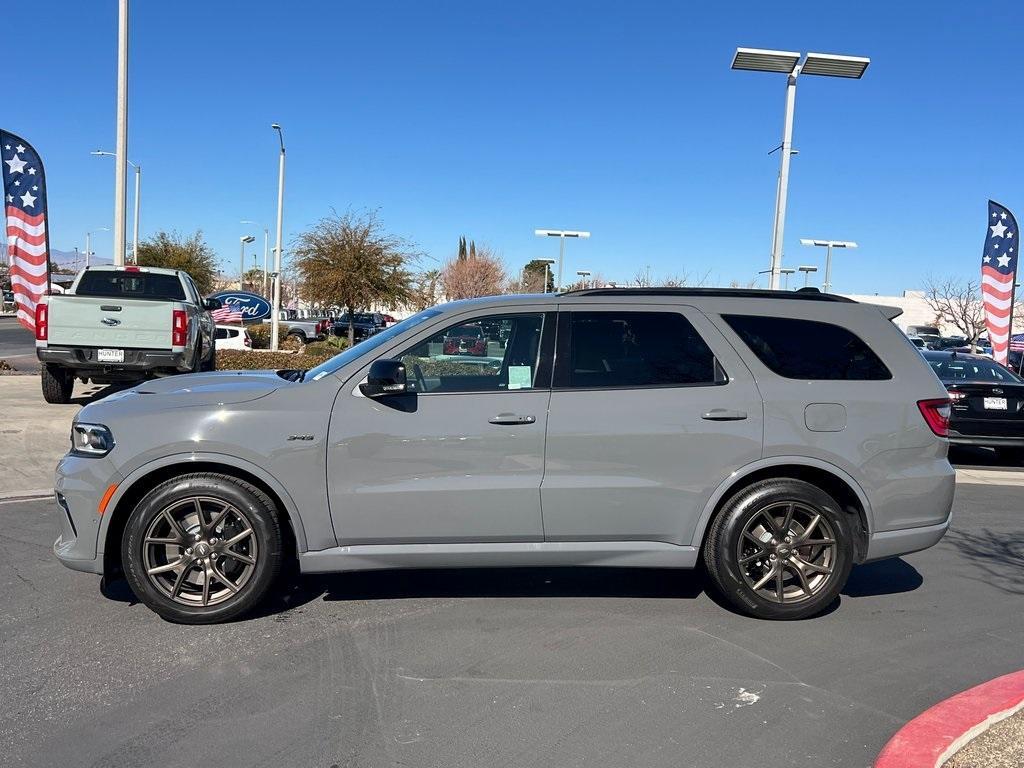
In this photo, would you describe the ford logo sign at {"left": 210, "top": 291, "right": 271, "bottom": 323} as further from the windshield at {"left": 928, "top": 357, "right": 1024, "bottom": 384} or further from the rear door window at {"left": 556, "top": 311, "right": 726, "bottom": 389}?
the rear door window at {"left": 556, "top": 311, "right": 726, "bottom": 389}

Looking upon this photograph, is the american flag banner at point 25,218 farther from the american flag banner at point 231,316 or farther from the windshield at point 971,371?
the windshield at point 971,371

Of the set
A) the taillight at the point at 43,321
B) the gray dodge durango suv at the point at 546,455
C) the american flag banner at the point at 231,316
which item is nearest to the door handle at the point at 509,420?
the gray dodge durango suv at the point at 546,455

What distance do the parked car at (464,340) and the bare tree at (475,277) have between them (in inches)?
1703

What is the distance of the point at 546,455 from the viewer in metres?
4.55

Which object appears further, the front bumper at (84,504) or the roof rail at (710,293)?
the roof rail at (710,293)

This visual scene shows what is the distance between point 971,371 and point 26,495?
37.4 feet

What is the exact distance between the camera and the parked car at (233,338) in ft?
90.3

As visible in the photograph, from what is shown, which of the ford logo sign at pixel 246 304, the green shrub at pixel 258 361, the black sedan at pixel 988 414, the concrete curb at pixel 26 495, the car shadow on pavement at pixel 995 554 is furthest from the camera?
the ford logo sign at pixel 246 304

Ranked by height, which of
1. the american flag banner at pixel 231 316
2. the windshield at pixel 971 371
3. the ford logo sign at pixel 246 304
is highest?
the ford logo sign at pixel 246 304

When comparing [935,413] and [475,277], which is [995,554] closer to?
[935,413]

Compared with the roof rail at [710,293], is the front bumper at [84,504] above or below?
below

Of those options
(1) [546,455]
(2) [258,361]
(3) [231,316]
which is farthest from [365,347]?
(3) [231,316]

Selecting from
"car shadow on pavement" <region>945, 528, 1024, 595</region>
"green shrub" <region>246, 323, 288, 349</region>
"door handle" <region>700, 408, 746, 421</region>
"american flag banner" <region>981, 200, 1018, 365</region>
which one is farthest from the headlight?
"green shrub" <region>246, 323, 288, 349</region>

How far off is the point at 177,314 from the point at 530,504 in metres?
8.27
